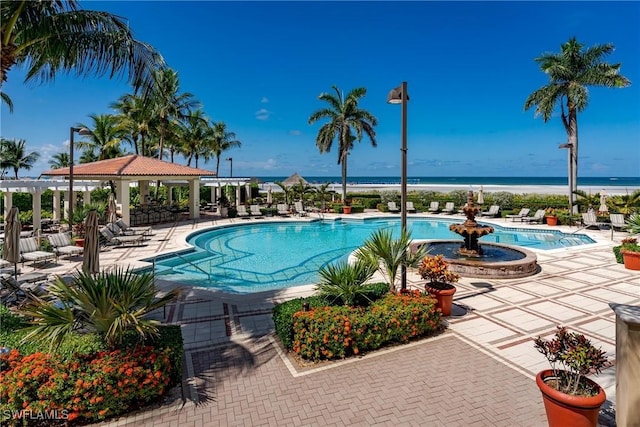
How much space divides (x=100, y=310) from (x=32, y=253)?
8162mm

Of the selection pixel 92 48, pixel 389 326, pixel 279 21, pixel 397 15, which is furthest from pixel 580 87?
pixel 92 48

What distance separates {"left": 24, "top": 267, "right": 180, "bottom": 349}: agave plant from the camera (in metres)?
3.90

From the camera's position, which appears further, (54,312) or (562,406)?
(54,312)

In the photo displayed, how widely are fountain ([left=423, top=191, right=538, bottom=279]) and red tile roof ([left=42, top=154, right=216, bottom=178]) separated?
14.7 metres

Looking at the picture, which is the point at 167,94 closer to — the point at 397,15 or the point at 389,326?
the point at 397,15

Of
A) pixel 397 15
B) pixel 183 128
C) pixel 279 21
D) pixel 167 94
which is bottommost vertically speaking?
pixel 183 128

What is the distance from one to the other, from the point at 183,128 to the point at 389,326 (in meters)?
26.5

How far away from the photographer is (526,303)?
7.35 meters

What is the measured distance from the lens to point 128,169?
59.6 ft

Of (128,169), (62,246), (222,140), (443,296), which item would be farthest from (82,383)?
(222,140)

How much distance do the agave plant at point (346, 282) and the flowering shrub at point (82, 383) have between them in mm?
2712

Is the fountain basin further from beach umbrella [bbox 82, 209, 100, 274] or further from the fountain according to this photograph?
beach umbrella [bbox 82, 209, 100, 274]

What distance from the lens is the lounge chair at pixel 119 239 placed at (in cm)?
1334

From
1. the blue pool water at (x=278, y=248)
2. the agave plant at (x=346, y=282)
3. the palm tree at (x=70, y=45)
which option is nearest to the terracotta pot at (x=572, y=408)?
the agave plant at (x=346, y=282)
